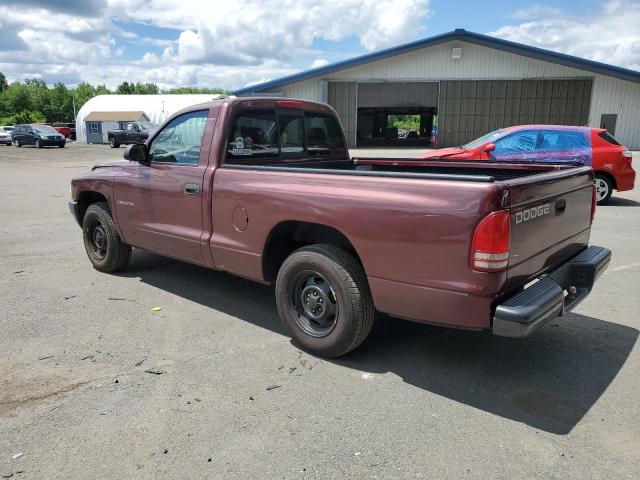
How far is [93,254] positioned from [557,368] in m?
5.04

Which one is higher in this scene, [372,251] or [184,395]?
[372,251]

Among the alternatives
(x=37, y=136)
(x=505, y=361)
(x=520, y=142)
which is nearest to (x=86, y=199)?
(x=505, y=361)

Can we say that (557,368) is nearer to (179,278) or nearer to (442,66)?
(179,278)

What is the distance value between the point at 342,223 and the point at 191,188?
5.59 ft

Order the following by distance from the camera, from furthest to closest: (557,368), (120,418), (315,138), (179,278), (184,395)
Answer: (179,278), (315,138), (557,368), (184,395), (120,418)

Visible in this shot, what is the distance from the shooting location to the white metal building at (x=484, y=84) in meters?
28.9

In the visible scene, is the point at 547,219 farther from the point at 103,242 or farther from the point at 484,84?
the point at 484,84

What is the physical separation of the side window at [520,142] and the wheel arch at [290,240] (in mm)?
7558

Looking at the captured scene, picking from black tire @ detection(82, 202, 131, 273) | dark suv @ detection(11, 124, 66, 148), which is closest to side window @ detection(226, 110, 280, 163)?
black tire @ detection(82, 202, 131, 273)

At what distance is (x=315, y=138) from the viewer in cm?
530

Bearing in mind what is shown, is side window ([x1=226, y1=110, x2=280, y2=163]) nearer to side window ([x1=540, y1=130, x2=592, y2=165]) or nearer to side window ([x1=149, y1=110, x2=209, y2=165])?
side window ([x1=149, y1=110, x2=209, y2=165])

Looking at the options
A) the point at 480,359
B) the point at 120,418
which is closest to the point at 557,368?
the point at 480,359

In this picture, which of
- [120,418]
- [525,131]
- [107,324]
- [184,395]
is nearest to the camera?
[120,418]

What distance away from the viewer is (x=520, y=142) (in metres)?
10.4
